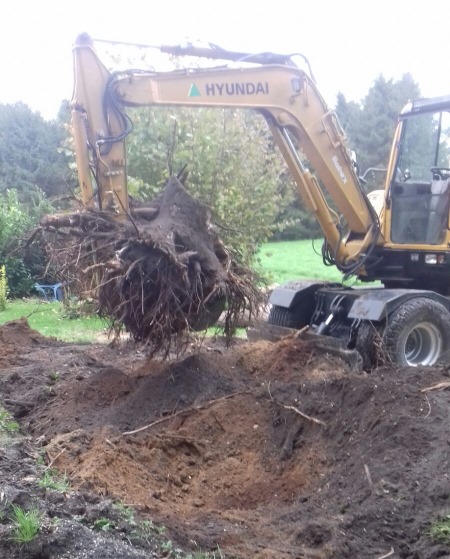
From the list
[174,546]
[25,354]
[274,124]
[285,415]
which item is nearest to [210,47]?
[274,124]

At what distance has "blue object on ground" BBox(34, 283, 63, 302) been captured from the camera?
1692 cm

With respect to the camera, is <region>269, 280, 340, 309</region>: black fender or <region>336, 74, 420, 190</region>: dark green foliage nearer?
<region>269, 280, 340, 309</region>: black fender

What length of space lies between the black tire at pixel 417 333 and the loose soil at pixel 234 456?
2.13 ft

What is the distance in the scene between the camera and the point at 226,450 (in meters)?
6.26

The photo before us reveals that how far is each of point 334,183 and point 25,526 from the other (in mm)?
6023

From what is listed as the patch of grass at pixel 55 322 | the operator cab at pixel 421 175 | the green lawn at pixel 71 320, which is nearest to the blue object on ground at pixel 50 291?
the green lawn at pixel 71 320

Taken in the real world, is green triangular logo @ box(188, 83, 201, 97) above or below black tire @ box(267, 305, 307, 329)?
above

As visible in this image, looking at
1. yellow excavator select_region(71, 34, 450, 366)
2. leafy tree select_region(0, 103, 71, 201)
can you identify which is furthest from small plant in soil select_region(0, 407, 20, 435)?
leafy tree select_region(0, 103, 71, 201)

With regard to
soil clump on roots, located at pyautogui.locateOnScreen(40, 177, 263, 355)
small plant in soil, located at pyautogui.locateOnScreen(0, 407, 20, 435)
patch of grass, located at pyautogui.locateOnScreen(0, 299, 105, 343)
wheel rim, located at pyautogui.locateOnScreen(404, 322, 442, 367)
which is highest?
soil clump on roots, located at pyautogui.locateOnScreen(40, 177, 263, 355)

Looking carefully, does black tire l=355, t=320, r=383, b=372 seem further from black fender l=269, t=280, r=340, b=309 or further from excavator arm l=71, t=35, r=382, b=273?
black fender l=269, t=280, r=340, b=309

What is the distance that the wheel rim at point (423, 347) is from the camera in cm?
830

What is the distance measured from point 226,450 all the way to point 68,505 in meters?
2.13

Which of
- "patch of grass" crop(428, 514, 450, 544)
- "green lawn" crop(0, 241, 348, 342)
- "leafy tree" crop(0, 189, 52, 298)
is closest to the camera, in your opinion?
"patch of grass" crop(428, 514, 450, 544)

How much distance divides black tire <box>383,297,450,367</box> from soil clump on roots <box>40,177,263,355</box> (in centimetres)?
162
